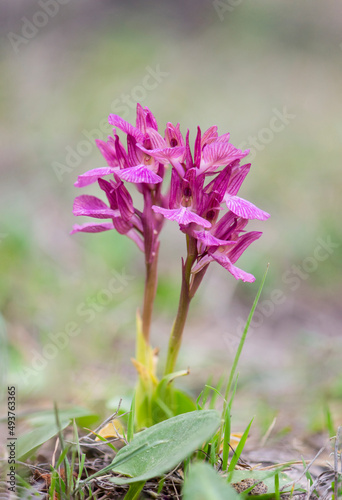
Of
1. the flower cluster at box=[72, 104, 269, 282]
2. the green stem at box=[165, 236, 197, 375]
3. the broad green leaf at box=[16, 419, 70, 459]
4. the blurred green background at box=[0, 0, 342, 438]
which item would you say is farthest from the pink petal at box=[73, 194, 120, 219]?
the blurred green background at box=[0, 0, 342, 438]

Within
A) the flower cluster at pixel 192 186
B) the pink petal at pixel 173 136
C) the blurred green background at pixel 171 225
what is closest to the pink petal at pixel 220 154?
the flower cluster at pixel 192 186

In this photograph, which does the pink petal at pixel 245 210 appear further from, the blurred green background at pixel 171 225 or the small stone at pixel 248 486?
the blurred green background at pixel 171 225

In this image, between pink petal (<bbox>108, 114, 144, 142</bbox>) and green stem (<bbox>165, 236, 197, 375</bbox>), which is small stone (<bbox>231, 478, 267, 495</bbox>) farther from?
pink petal (<bbox>108, 114, 144, 142</bbox>)

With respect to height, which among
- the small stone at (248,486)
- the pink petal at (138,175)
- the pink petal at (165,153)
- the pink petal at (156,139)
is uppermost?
the pink petal at (156,139)

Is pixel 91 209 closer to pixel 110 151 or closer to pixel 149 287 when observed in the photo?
pixel 110 151

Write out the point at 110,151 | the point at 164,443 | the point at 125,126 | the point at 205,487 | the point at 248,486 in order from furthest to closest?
the point at 110,151, the point at 125,126, the point at 248,486, the point at 164,443, the point at 205,487

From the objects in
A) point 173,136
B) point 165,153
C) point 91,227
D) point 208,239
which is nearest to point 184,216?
point 208,239
